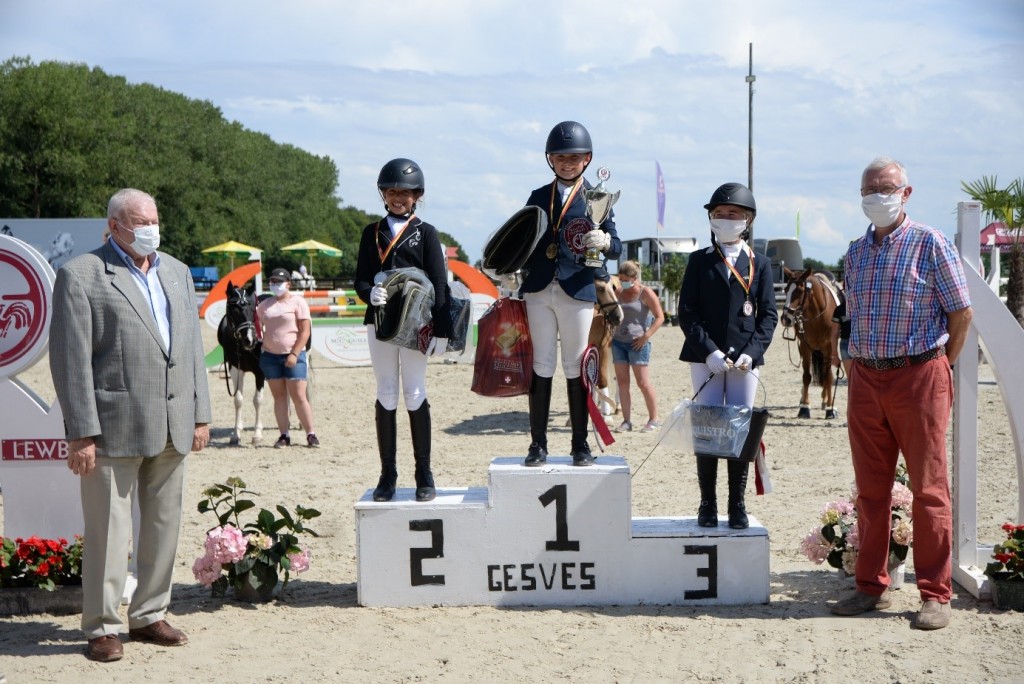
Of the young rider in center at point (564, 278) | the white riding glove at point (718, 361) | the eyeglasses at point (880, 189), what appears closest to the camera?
the eyeglasses at point (880, 189)

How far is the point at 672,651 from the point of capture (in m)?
4.73

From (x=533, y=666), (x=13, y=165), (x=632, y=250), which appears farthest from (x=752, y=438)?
(x=13, y=165)

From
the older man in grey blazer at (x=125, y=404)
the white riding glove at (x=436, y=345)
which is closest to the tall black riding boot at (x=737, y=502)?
the white riding glove at (x=436, y=345)

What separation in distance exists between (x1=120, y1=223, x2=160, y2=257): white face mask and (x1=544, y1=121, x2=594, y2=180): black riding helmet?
208 centimetres

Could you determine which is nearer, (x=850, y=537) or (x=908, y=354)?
(x=908, y=354)

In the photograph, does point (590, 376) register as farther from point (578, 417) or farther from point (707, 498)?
point (707, 498)

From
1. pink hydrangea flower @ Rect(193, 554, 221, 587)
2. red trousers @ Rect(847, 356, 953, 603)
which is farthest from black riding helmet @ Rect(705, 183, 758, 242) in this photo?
pink hydrangea flower @ Rect(193, 554, 221, 587)

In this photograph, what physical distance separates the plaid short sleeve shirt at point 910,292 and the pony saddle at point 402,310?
2.21 meters

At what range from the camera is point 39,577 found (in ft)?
17.6

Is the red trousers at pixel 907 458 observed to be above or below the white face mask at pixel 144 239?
below

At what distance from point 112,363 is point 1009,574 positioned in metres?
4.44

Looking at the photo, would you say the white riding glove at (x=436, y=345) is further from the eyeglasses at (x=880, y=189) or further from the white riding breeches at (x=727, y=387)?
the eyeglasses at (x=880, y=189)

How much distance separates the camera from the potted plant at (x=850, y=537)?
5520 mm

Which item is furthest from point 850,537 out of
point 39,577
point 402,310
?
point 39,577
